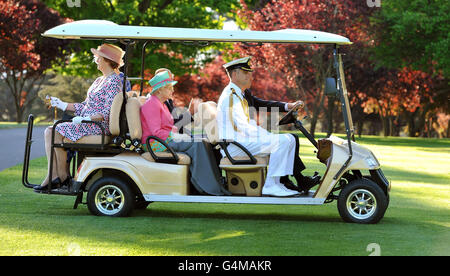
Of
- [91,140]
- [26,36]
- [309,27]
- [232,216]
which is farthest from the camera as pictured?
[26,36]

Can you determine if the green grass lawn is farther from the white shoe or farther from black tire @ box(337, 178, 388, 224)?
the white shoe

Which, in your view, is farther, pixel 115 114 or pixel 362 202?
pixel 115 114

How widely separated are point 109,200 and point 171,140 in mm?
949

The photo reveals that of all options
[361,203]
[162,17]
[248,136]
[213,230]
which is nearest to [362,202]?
[361,203]

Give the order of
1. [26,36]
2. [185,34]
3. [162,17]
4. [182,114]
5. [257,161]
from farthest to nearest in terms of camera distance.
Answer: [26,36] → [162,17] → [182,114] → [257,161] → [185,34]

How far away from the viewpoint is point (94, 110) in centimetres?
891

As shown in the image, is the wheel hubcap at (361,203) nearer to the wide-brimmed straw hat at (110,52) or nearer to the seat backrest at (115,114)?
the seat backrest at (115,114)

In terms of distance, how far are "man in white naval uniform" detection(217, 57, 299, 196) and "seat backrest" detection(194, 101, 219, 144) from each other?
8 centimetres

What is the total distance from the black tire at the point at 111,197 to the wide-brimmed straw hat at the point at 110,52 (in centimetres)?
137

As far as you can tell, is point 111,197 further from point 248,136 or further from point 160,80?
point 248,136

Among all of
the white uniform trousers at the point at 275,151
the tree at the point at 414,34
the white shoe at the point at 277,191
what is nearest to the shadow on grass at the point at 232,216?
the white shoe at the point at 277,191

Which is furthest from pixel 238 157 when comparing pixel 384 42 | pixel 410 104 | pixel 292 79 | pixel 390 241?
pixel 410 104

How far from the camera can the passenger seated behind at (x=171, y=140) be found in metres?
8.49
